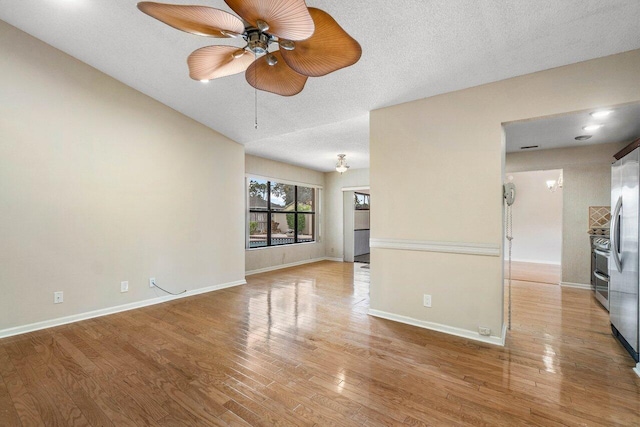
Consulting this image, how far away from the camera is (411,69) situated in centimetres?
272

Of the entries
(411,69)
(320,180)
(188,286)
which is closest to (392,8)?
(411,69)

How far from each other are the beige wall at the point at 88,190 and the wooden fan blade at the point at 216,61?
2.30 meters

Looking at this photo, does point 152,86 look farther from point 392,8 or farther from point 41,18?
point 392,8

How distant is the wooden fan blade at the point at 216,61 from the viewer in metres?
1.83

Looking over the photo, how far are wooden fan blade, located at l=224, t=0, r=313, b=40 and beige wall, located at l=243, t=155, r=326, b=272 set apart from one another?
15.8 feet

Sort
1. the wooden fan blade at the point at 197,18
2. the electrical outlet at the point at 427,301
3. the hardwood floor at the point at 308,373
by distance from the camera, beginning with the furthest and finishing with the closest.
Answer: the electrical outlet at the point at 427,301
the hardwood floor at the point at 308,373
the wooden fan blade at the point at 197,18

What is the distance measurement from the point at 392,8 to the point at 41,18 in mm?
3478

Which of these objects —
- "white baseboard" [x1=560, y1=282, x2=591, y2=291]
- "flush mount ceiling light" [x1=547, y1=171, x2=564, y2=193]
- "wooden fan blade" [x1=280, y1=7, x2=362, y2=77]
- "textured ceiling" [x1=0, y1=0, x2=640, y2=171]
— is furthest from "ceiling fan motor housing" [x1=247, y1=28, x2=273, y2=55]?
"flush mount ceiling light" [x1=547, y1=171, x2=564, y2=193]

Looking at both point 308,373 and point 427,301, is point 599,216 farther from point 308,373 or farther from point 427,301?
point 308,373

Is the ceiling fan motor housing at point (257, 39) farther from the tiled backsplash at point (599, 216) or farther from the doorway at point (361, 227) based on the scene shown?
the doorway at point (361, 227)

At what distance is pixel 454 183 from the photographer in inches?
117

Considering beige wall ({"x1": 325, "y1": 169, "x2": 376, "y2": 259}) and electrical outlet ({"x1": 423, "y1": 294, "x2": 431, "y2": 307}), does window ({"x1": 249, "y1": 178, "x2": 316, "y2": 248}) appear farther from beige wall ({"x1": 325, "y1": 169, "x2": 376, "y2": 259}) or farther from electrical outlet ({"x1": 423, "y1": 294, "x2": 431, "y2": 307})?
electrical outlet ({"x1": 423, "y1": 294, "x2": 431, "y2": 307})

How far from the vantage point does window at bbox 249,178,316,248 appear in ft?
21.0

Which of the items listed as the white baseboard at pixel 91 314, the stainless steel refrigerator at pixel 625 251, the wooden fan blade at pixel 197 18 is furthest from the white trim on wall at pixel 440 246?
the white baseboard at pixel 91 314
